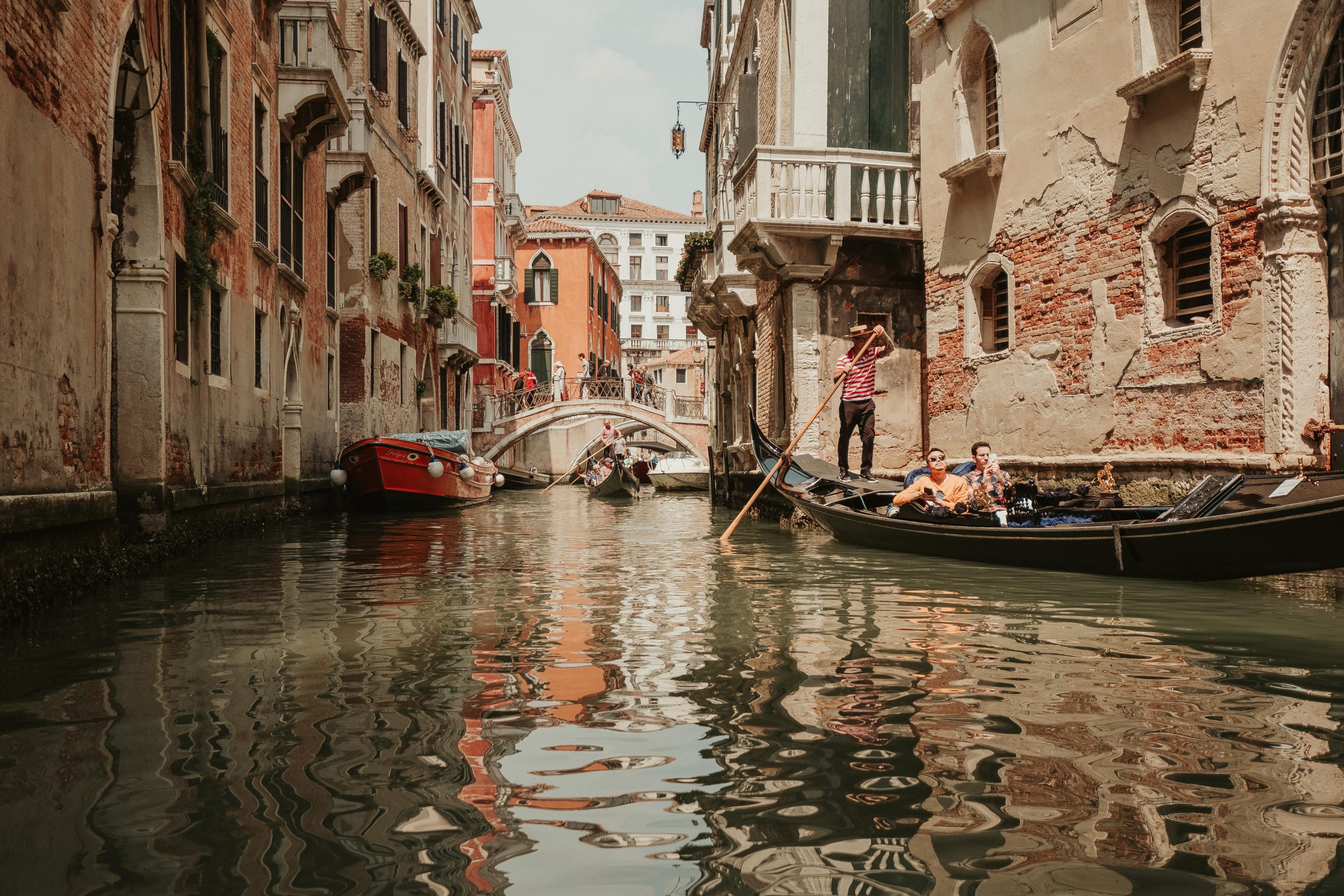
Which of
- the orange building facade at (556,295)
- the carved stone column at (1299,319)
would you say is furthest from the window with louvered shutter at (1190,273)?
the orange building facade at (556,295)

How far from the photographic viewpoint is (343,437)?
1792cm

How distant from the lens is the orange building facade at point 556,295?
138 feet

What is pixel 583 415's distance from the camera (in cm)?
3091

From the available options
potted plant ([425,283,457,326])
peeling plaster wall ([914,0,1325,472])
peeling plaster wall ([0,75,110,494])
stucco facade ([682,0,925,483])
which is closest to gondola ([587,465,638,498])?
potted plant ([425,283,457,326])

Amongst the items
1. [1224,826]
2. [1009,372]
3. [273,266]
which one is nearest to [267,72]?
[273,266]

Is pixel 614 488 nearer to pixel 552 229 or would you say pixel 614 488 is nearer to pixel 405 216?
pixel 405 216

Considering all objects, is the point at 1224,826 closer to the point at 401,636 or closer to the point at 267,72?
the point at 401,636

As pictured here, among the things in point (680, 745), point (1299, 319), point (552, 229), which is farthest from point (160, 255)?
point (552, 229)

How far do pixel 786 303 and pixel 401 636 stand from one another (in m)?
8.66

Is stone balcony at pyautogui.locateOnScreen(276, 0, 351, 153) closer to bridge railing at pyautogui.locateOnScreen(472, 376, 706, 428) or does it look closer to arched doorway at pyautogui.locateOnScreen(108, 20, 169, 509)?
arched doorway at pyautogui.locateOnScreen(108, 20, 169, 509)

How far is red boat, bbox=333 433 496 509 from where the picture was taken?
15859mm

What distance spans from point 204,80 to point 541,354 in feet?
105

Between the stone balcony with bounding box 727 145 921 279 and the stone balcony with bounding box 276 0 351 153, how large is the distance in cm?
468

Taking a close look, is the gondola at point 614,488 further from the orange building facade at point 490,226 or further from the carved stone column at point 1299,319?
the carved stone column at point 1299,319
